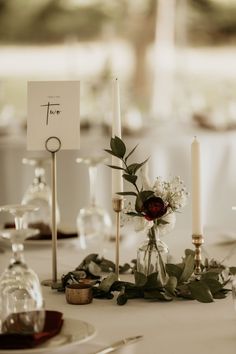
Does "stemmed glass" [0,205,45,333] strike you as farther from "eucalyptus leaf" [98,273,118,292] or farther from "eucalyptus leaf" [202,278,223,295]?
"eucalyptus leaf" [202,278,223,295]

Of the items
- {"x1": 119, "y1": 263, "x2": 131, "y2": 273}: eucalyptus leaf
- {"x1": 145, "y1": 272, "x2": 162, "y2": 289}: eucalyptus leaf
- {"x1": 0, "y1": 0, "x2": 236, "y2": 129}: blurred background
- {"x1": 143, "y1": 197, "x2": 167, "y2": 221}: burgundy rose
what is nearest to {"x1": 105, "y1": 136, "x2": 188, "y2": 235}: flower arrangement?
{"x1": 143, "y1": 197, "x2": 167, "y2": 221}: burgundy rose

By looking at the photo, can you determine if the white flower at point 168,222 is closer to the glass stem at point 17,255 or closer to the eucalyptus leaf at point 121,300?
the eucalyptus leaf at point 121,300

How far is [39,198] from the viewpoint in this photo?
2.86 meters

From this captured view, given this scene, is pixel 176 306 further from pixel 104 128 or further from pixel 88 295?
pixel 104 128

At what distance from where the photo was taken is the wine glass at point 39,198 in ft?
9.07

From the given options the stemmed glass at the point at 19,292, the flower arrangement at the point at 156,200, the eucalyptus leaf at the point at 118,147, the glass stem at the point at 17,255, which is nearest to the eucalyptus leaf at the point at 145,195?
the flower arrangement at the point at 156,200

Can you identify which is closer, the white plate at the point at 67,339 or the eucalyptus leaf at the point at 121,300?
the white plate at the point at 67,339

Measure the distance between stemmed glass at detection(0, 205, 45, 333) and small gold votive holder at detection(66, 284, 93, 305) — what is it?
0.26 meters

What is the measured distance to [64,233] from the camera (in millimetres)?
2701

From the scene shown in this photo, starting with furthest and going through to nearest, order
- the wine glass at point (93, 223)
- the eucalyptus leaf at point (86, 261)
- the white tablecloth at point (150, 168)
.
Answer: the white tablecloth at point (150, 168) < the wine glass at point (93, 223) < the eucalyptus leaf at point (86, 261)

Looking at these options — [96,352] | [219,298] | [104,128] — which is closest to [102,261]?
[219,298]

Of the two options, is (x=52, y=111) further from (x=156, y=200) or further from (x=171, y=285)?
(x=171, y=285)

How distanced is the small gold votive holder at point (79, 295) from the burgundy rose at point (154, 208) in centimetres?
21

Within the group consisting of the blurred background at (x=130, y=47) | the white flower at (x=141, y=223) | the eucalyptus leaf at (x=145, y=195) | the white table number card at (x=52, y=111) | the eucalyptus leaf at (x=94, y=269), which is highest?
the blurred background at (x=130, y=47)
